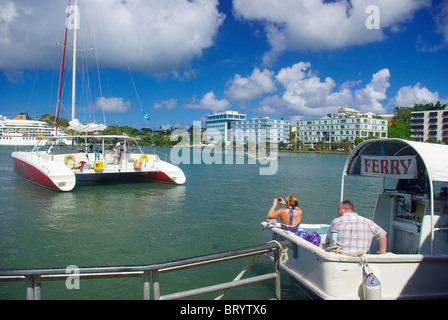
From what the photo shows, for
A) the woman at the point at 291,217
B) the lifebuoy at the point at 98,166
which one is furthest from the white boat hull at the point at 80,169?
the woman at the point at 291,217

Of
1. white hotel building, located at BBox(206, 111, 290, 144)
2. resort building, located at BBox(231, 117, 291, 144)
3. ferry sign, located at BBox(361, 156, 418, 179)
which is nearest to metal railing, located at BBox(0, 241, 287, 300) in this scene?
ferry sign, located at BBox(361, 156, 418, 179)

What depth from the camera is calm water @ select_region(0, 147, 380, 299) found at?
258 inches

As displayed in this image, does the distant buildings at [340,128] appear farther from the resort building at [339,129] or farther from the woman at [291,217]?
the woman at [291,217]

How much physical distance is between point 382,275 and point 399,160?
228 cm

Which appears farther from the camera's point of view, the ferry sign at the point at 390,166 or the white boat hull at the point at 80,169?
the white boat hull at the point at 80,169

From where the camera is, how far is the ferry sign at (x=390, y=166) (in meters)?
5.83

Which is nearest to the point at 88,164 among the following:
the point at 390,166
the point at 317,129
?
the point at 390,166

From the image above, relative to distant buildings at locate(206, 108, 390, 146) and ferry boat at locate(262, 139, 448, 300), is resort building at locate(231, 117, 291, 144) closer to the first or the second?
distant buildings at locate(206, 108, 390, 146)

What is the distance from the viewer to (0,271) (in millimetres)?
2791

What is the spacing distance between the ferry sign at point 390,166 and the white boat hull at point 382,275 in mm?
1529

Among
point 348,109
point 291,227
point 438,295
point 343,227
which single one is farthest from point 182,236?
point 348,109

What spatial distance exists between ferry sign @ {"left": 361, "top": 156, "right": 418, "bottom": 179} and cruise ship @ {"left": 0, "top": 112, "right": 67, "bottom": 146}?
4283 inches

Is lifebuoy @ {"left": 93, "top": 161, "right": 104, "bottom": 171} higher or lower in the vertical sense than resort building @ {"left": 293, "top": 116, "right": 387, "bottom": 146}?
lower
